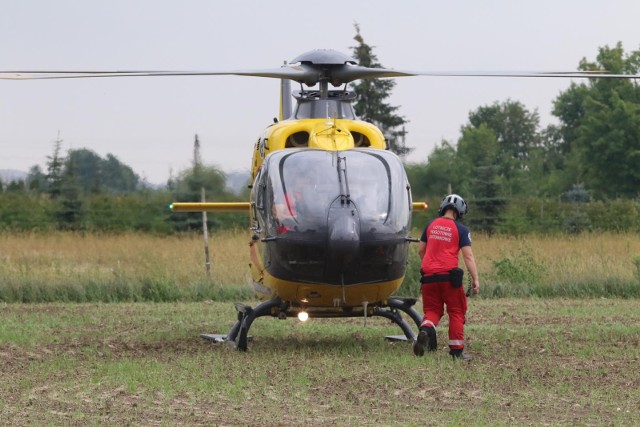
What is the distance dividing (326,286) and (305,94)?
279cm

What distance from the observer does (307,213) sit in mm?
12273

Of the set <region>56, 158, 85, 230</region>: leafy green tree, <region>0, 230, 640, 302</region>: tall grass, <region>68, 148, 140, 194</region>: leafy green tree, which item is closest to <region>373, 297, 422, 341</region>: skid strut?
<region>0, 230, 640, 302</region>: tall grass

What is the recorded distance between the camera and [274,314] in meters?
13.5

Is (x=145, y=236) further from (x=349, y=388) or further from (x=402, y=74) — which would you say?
(x=349, y=388)

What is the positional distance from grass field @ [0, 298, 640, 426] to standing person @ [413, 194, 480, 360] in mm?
313

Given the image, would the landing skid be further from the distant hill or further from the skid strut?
the distant hill

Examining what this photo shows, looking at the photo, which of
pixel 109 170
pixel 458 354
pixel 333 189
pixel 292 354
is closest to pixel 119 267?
pixel 292 354

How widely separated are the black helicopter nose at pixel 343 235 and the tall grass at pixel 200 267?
9075mm

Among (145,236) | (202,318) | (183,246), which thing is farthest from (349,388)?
(145,236)

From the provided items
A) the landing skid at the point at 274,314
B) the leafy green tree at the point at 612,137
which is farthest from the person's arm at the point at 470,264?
the leafy green tree at the point at 612,137

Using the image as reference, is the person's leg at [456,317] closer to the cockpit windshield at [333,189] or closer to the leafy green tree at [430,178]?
the cockpit windshield at [333,189]

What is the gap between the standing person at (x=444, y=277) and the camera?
1244 cm

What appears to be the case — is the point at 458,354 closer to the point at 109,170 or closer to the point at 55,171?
the point at 55,171

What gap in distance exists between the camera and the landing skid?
1328 centimetres
